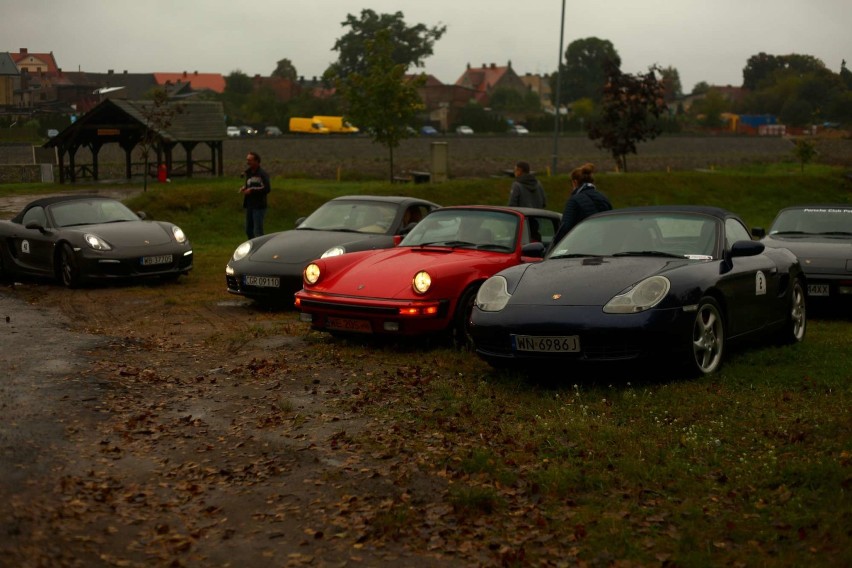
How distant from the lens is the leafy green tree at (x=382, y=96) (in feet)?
133

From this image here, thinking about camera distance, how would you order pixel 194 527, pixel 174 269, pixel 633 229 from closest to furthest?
1. pixel 194 527
2. pixel 633 229
3. pixel 174 269

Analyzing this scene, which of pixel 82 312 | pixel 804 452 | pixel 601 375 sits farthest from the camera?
pixel 82 312

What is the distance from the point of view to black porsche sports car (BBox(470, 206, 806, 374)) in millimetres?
8570

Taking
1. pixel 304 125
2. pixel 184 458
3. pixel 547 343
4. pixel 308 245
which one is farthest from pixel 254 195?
pixel 304 125

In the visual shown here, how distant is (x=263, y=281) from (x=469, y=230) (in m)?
2.87

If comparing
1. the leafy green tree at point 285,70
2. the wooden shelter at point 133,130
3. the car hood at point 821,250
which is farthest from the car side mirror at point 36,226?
the leafy green tree at point 285,70

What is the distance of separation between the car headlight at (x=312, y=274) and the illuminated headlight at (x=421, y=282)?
4.15ft

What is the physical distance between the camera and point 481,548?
535 centimetres

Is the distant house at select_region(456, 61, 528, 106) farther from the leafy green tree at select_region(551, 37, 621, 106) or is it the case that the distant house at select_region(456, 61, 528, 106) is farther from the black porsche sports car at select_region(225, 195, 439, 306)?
the black porsche sports car at select_region(225, 195, 439, 306)

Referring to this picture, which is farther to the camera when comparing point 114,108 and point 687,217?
point 114,108

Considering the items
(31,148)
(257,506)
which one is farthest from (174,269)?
(31,148)

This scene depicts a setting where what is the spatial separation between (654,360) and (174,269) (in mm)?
9547

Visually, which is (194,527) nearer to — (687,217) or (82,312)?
(687,217)

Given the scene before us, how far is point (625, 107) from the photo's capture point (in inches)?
1795
